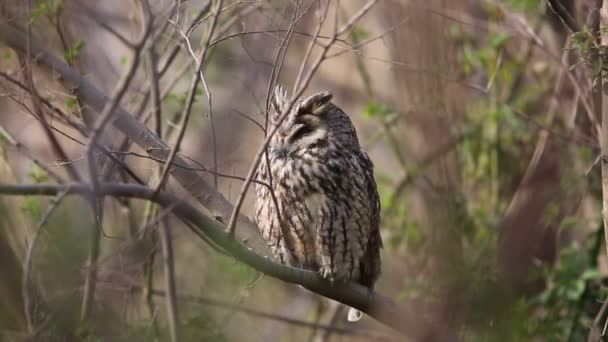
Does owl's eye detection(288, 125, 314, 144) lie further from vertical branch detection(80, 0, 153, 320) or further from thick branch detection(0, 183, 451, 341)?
vertical branch detection(80, 0, 153, 320)

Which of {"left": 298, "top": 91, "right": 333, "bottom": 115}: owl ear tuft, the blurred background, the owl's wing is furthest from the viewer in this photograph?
the owl's wing

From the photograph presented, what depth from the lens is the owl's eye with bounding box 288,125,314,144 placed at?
3.28 m

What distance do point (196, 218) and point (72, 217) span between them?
0.82 metres

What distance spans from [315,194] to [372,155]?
3.21 metres

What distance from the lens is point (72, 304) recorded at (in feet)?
7.72

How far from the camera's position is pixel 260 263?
2.49 meters

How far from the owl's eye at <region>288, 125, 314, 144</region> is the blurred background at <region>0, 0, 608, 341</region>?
14 cm

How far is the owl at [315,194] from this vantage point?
3.19 meters

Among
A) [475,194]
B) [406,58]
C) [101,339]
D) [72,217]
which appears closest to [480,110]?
[475,194]

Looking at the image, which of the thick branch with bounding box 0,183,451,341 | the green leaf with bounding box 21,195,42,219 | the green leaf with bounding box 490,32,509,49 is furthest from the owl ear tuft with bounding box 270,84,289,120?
the green leaf with bounding box 490,32,509,49

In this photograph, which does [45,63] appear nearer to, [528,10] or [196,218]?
[196,218]

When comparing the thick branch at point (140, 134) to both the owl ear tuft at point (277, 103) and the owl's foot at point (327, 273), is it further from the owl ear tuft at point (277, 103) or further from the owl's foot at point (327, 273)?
the owl's foot at point (327, 273)

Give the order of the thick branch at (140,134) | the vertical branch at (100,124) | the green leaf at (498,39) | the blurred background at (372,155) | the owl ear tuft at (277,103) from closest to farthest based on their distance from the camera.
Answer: the vertical branch at (100,124) → the blurred background at (372,155) → the thick branch at (140,134) → the owl ear tuft at (277,103) → the green leaf at (498,39)

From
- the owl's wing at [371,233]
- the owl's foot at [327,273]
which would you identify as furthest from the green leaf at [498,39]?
the owl's foot at [327,273]
